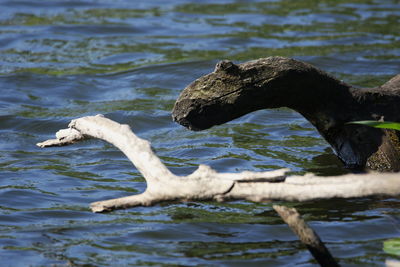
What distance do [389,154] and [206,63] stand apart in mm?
4114

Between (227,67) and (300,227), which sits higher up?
(227,67)

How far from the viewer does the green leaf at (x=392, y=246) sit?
13.4ft

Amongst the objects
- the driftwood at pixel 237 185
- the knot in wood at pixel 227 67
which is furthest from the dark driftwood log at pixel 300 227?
the knot in wood at pixel 227 67

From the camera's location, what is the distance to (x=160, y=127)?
23.5 ft

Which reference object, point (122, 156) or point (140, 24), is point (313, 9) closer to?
point (140, 24)

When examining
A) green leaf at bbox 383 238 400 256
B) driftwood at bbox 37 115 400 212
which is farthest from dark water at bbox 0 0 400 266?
driftwood at bbox 37 115 400 212

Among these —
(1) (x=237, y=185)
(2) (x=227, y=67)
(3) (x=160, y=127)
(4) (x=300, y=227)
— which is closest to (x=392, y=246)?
(4) (x=300, y=227)

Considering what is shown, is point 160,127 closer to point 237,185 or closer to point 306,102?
point 306,102

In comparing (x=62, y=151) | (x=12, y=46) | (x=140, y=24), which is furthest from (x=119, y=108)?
(x=140, y=24)

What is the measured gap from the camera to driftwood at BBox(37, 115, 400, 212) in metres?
3.19

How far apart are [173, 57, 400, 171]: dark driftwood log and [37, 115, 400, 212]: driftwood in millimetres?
899

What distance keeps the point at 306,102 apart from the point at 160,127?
7.62 ft

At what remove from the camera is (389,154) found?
524 cm

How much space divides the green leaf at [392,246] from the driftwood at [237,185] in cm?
99
